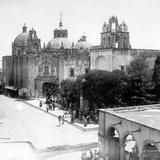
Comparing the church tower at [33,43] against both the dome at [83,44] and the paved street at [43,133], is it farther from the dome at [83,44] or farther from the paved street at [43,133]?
the paved street at [43,133]

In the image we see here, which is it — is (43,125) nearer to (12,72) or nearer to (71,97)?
(71,97)

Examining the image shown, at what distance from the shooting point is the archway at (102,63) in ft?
183

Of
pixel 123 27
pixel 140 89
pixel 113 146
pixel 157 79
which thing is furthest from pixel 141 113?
pixel 123 27

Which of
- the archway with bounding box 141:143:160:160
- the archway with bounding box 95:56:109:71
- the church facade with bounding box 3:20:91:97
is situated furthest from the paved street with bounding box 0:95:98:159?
the church facade with bounding box 3:20:91:97

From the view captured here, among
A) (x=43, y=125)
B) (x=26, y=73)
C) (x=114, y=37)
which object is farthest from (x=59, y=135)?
(x=26, y=73)

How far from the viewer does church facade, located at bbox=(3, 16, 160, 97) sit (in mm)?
55531

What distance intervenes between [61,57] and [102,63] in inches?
414

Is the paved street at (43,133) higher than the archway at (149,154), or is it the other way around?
the archway at (149,154)

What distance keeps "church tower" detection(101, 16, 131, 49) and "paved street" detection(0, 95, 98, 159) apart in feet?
64.5

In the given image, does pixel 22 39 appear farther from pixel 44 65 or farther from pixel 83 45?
pixel 44 65

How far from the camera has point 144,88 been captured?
38094 millimetres

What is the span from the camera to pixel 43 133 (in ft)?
105

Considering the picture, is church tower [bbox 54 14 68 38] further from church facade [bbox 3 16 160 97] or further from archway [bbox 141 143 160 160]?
archway [bbox 141 143 160 160]

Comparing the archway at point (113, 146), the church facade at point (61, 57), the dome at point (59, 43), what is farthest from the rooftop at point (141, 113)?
the dome at point (59, 43)
